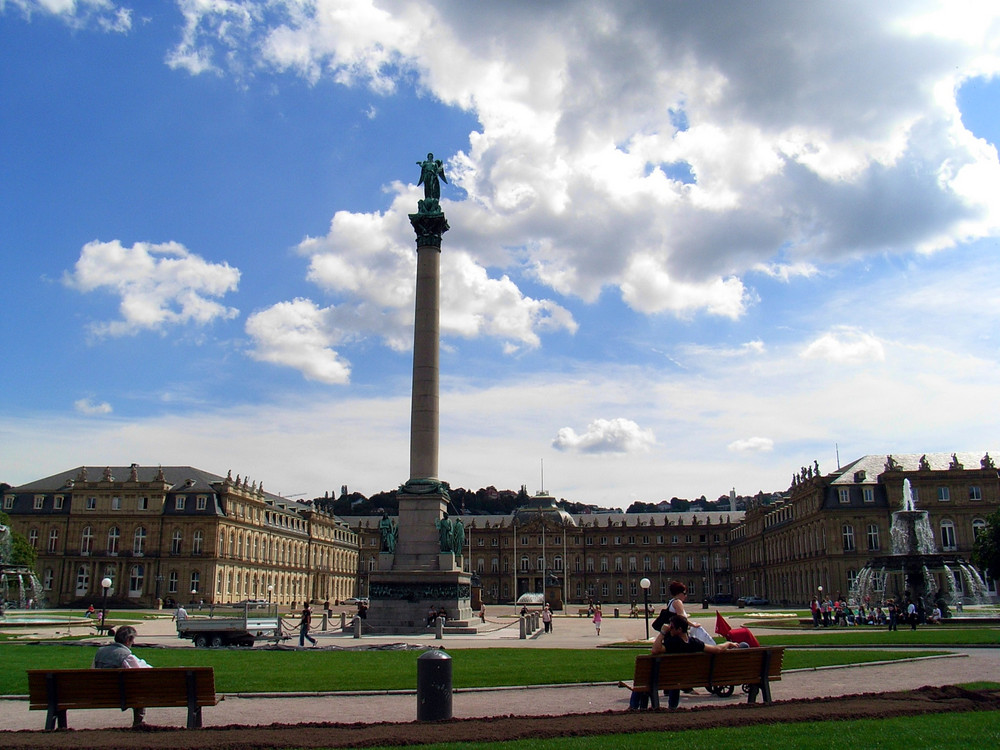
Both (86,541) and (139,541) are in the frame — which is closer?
(86,541)

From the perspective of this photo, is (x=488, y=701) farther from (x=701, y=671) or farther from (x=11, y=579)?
(x=11, y=579)

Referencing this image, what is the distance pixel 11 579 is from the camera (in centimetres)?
6888

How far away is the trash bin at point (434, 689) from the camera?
12.9 m

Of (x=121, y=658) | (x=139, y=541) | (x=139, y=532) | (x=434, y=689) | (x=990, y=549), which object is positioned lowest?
(x=434, y=689)

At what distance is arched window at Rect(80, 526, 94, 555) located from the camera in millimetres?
97188

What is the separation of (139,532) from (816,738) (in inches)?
3910

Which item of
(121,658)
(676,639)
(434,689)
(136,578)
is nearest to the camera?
(121,658)

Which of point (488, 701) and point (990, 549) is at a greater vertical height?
point (990, 549)

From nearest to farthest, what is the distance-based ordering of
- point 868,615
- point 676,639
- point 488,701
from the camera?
point 676,639 < point 488,701 < point 868,615

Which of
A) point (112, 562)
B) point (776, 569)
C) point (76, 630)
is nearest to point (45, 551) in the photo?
point (112, 562)

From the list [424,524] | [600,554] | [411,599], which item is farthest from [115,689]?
[600,554]

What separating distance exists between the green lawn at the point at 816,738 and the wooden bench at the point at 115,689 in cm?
381

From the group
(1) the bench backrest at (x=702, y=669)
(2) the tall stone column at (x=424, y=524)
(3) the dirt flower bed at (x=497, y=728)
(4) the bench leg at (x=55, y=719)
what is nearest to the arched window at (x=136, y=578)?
(2) the tall stone column at (x=424, y=524)

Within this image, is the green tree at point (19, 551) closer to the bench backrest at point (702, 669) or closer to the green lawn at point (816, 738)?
the bench backrest at point (702, 669)
